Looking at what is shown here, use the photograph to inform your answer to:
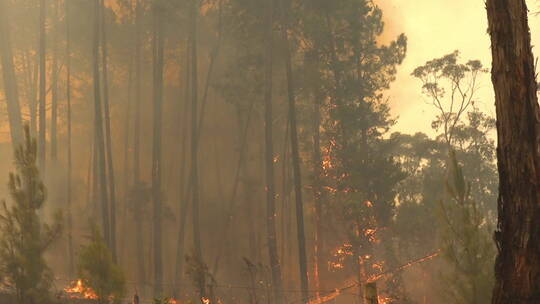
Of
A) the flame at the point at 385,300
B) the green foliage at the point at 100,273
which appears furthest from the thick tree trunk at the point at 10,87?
the flame at the point at 385,300

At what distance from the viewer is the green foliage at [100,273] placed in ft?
47.3

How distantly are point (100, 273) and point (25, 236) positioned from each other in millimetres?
1837

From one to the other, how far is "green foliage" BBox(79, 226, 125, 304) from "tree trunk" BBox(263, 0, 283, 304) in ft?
33.6

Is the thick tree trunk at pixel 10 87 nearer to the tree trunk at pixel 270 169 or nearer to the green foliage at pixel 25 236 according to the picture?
the tree trunk at pixel 270 169

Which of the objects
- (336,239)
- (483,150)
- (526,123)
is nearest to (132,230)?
(336,239)

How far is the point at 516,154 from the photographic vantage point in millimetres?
4676

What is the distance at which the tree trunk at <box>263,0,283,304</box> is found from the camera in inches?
1003

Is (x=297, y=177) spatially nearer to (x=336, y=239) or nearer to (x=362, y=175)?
(x=362, y=175)

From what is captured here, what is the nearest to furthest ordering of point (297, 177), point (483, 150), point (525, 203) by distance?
point (525, 203) < point (297, 177) < point (483, 150)

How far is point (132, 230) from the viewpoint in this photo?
37.6 meters

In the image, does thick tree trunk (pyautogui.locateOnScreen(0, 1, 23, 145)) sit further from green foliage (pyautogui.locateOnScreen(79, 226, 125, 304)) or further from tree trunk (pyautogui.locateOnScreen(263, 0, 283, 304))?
green foliage (pyautogui.locateOnScreen(79, 226, 125, 304))

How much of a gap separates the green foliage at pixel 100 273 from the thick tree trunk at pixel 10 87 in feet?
43.7

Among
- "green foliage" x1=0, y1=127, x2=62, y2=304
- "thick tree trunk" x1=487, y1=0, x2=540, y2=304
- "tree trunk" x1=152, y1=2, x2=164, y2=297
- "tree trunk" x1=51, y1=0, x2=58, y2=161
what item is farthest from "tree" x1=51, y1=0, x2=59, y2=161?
"thick tree trunk" x1=487, y1=0, x2=540, y2=304

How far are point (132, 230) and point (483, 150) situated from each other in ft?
74.0
